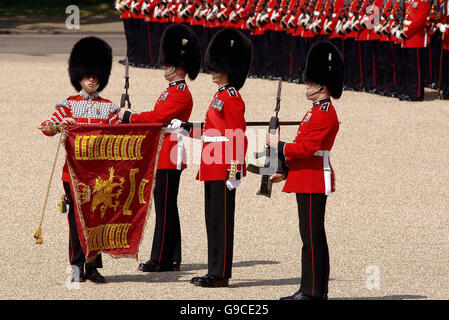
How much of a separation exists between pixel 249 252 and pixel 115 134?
1340 mm

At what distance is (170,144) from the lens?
21.0 feet

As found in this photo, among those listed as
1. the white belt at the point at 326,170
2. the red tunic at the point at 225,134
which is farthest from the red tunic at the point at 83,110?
the white belt at the point at 326,170

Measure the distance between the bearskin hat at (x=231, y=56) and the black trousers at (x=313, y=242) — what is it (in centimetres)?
84

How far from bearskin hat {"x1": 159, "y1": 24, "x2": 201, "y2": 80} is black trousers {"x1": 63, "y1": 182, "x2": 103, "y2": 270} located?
37.8 inches

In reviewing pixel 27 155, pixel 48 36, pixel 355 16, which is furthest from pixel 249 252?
pixel 48 36

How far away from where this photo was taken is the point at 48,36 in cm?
2628

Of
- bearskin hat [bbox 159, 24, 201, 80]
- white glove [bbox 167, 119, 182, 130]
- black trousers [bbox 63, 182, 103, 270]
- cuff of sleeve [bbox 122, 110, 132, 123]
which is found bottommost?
black trousers [bbox 63, 182, 103, 270]

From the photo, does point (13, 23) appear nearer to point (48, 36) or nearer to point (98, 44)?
point (48, 36)

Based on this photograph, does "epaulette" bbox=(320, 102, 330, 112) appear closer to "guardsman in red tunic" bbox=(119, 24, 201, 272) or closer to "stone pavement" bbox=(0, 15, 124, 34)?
"guardsman in red tunic" bbox=(119, 24, 201, 272)

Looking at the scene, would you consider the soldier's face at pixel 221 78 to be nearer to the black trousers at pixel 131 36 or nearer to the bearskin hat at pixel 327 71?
the bearskin hat at pixel 327 71

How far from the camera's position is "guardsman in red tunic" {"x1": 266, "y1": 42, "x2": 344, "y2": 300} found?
5586 mm

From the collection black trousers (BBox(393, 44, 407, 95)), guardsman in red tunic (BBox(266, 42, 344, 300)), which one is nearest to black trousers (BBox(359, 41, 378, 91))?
black trousers (BBox(393, 44, 407, 95))

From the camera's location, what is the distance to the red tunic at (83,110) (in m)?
6.13

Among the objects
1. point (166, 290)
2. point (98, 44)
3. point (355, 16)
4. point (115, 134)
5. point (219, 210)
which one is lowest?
point (166, 290)
